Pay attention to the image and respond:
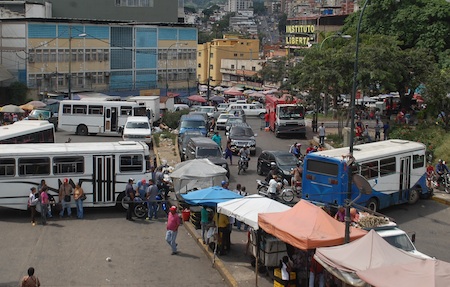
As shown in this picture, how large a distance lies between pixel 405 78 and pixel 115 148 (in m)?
23.4

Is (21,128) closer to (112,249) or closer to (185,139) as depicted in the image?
(185,139)

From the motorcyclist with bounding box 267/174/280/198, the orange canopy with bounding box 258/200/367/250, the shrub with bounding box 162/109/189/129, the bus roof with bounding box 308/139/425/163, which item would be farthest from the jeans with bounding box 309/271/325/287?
the shrub with bounding box 162/109/189/129

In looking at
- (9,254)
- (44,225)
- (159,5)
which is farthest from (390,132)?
(159,5)

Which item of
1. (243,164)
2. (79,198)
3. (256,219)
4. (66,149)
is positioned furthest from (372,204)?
(66,149)

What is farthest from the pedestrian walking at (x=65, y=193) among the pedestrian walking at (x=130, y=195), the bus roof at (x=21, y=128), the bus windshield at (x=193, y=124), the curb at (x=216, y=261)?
the bus windshield at (x=193, y=124)

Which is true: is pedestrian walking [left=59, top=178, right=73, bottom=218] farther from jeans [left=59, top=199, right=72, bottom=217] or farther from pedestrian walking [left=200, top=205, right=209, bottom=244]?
pedestrian walking [left=200, top=205, right=209, bottom=244]

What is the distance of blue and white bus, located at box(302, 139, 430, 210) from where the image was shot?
19750mm

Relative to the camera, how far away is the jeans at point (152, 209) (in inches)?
797

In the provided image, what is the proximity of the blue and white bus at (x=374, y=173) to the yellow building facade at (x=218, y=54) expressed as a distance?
284ft

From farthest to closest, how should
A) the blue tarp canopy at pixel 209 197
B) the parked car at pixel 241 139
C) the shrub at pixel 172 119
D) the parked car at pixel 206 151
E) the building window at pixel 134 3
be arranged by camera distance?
the building window at pixel 134 3 < the shrub at pixel 172 119 < the parked car at pixel 241 139 < the parked car at pixel 206 151 < the blue tarp canopy at pixel 209 197

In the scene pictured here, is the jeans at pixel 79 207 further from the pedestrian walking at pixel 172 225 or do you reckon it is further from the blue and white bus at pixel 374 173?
the blue and white bus at pixel 374 173

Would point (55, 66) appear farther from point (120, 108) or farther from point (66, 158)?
point (66, 158)

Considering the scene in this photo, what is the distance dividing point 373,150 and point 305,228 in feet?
27.0

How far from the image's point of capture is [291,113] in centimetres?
3872
